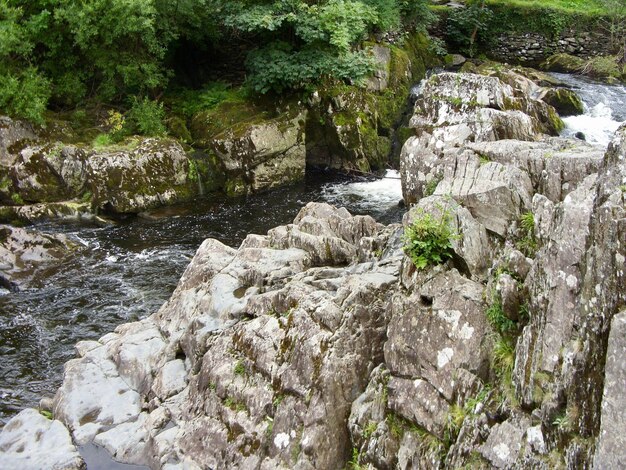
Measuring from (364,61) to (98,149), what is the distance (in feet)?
37.7

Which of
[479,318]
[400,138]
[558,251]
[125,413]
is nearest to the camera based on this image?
[558,251]

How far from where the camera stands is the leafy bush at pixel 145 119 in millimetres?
24984

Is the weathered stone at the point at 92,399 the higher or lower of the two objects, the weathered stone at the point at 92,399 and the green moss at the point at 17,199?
the lower

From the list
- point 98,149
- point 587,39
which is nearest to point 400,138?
point 98,149

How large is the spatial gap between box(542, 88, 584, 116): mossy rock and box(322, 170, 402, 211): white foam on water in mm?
7001

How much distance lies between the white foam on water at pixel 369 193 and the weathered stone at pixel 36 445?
547 inches

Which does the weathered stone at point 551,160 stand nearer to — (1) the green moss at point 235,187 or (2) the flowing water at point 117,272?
(2) the flowing water at point 117,272

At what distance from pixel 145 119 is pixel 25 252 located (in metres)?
8.16

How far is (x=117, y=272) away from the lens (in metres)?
Result: 18.7

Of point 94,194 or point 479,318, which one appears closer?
point 479,318

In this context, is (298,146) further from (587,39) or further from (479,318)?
(587,39)

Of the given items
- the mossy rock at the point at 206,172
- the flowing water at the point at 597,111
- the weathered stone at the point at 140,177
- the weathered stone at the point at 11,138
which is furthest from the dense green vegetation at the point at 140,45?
the flowing water at the point at 597,111

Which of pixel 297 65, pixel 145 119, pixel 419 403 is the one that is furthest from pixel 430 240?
pixel 145 119

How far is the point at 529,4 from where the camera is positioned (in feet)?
123
